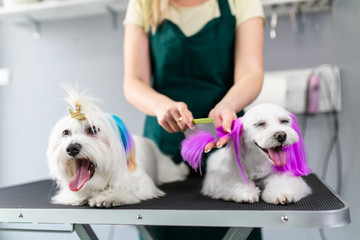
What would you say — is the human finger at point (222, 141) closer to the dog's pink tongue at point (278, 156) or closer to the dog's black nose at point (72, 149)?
the dog's pink tongue at point (278, 156)

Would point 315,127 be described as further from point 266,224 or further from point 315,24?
point 266,224

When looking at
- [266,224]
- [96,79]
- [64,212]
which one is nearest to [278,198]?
[266,224]

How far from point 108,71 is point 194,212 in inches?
66.4

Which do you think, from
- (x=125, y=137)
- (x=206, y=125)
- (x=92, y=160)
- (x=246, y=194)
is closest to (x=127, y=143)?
(x=125, y=137)

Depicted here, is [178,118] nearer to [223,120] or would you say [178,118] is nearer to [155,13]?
[223,120]

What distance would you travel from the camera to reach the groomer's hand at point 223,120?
78 cm

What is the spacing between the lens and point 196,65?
1230 mm

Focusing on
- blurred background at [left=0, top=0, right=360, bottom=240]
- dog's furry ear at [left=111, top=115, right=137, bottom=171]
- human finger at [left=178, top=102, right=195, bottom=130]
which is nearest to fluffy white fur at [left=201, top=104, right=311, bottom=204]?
human finger at [left=178, top=102, right=195, bottom=130]

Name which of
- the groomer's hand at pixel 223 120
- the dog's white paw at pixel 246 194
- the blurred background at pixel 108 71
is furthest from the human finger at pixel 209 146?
the blurred background at pixel 108 71

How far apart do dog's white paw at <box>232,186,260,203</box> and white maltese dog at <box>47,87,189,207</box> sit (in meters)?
0.25

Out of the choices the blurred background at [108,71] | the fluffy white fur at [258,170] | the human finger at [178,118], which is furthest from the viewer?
the blurred background at [108,71]

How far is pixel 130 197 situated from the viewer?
85 cm

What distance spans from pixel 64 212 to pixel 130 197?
0.54 ft

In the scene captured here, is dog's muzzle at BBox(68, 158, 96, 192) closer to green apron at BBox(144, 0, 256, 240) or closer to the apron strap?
green apron at BBox(144, 0, 256, 240)
